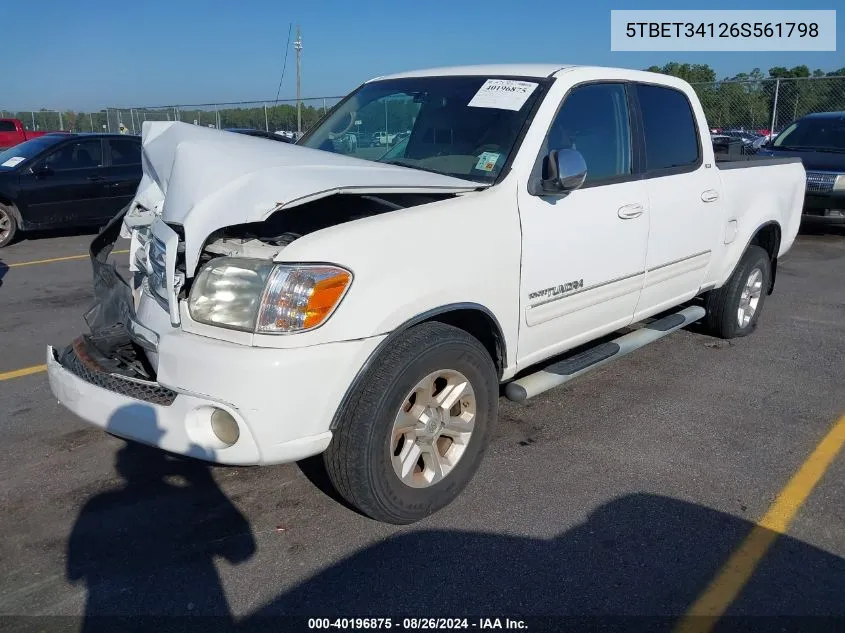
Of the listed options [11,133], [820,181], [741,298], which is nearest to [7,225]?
[741,298]

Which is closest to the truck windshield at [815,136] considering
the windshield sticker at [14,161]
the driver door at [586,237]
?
the driver door at [586,237]

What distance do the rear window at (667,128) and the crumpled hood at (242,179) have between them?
1.57 metres

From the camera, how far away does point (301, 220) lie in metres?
3.29

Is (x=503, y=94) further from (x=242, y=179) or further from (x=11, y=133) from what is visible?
(x=11, y=133)

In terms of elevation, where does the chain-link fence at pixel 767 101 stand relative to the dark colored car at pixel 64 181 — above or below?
above

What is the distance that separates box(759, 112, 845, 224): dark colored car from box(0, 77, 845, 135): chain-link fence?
242 cm

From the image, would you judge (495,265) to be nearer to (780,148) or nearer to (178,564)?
(178,564)

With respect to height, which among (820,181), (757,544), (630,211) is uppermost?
(630,211)

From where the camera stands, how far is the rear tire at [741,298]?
17.7ft

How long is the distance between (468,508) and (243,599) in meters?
1.07

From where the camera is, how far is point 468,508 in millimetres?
3238

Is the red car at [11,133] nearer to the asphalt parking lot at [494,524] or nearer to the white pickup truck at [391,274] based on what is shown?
the asphalt parking lot at [494,524]

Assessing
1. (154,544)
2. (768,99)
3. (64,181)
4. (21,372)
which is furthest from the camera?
(768,99)

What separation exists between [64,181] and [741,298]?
9452 mm
